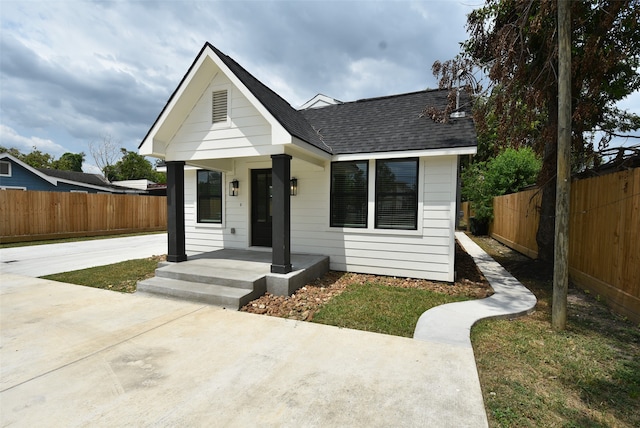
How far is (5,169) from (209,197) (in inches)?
670

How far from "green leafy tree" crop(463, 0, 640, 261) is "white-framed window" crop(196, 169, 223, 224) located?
7370 millimetres

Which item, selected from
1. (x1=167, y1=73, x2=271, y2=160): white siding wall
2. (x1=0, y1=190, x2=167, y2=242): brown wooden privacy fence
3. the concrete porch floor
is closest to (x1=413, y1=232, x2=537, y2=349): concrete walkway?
the concrete porch floor

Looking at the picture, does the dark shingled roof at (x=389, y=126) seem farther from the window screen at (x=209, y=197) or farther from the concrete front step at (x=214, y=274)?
the concrete front step at (x=214, y=274)

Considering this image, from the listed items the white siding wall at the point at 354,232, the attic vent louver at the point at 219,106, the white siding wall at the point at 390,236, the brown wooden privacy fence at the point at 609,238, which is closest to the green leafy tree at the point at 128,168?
the white siding wall at the point at 354,232

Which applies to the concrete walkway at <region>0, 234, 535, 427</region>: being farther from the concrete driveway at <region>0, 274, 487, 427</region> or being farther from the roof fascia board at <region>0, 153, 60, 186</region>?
the roof fascia board at <region>0, 153, 60, 186</region>

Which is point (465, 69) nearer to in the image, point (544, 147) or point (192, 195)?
point (544, 147)

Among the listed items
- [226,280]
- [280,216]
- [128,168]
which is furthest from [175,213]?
[128,168]

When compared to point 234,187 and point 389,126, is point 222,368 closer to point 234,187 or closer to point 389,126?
point 234,187

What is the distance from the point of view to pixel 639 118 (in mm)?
8023

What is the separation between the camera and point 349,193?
6.77m

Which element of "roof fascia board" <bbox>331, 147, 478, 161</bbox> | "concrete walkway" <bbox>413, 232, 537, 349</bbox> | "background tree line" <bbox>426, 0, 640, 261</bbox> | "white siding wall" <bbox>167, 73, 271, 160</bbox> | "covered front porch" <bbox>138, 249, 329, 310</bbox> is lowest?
"concrete walkway" <bbox>413, 232, 537, 349</bbox>

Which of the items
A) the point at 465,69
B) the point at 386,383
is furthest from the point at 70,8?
the point at 386,383

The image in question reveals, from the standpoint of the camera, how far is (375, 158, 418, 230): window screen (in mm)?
6215

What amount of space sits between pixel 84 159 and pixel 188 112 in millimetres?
49480
